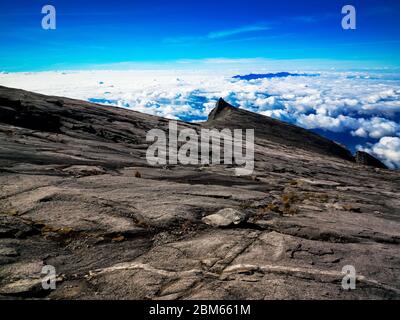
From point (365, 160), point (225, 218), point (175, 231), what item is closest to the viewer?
point (175, 231)

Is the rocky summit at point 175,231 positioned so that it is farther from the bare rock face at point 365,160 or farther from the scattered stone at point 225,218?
the bare rock face at point 365,160

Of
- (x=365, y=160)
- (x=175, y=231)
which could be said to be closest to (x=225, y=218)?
(x=175, y=231)

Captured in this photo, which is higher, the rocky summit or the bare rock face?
the rocky summit

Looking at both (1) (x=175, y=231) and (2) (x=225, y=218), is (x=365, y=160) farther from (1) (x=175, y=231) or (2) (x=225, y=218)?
(1) (x=175, y=231)

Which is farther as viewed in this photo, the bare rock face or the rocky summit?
the bare rock face

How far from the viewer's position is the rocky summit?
1030 cm

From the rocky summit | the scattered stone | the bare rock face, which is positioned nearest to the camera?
the rocky summit

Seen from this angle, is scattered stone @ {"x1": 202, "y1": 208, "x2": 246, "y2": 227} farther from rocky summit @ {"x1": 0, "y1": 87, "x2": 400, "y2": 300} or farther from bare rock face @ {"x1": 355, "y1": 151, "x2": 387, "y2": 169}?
bare rock face @ {"x1": 355, "y1": 151, "x2": 387, "y2": 169}

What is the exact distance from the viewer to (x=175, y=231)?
1409 cm

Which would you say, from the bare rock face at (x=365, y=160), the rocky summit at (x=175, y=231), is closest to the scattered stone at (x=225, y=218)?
the rocky summit at (x=175, y=231)

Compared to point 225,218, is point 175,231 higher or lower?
lower

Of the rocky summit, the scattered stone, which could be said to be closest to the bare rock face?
the rocky summit

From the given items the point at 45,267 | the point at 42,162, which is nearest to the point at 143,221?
the point at 45,267

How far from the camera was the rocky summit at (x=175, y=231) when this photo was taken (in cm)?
1030
